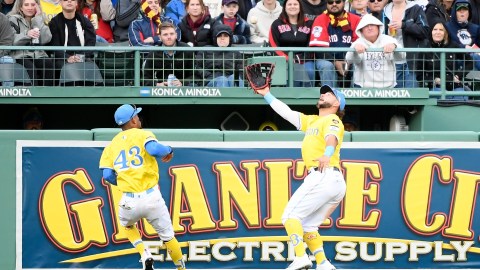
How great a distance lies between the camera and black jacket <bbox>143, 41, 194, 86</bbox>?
52.7 ft

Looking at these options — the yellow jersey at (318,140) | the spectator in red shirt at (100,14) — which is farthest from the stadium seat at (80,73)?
the yellow jersey at (318,140)

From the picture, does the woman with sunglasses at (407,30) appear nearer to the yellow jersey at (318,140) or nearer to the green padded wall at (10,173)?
the yellow jersey at (318,140)

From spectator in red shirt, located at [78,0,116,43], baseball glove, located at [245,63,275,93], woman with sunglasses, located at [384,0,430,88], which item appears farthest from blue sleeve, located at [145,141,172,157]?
woman with sunglasses, located at [384,0,430,88]

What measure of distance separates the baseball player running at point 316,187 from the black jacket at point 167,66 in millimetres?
3577

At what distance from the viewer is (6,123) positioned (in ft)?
57.1

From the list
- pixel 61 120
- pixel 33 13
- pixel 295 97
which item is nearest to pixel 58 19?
pixel 33 13

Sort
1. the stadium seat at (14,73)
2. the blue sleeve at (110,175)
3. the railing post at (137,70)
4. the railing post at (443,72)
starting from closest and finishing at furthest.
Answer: the blue sleeve at (110,175) → the stadium seat at (14,73) → the railing post at (137,70) → the railing post at (443,72)

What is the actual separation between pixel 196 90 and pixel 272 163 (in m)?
2.20

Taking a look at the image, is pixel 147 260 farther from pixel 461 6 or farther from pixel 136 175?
pixel 461 6

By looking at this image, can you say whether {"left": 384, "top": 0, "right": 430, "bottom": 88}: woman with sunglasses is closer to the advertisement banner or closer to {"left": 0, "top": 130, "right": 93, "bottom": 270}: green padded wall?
the advertisement banner

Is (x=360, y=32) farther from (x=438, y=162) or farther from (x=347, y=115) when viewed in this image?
(x=438, y=162)

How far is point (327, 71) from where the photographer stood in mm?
16188

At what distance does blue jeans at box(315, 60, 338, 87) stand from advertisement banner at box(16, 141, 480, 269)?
2.06 meters

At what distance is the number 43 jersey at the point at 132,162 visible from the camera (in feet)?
42.8
